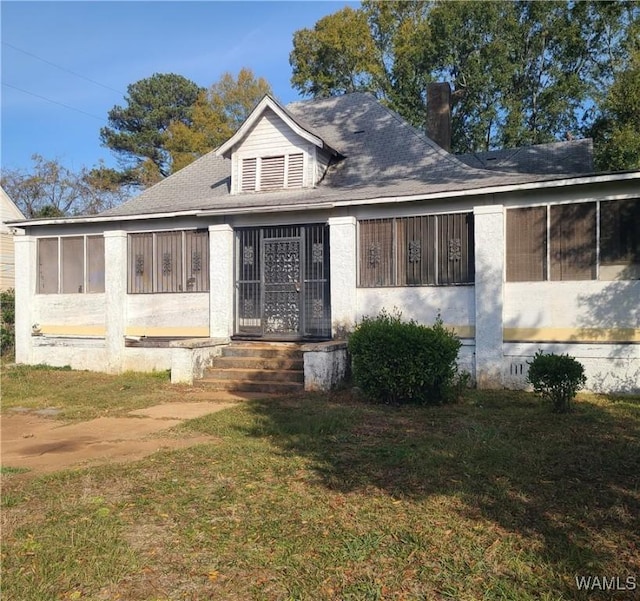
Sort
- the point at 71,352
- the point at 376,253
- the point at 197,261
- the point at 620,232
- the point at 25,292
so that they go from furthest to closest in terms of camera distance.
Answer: the point at 25,292 → the point at 71,352 → the point at 197,261 → the point at 376,253 → the point at 620,232

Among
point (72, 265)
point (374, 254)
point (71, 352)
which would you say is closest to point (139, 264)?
point (72, 265)

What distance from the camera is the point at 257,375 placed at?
1101cm

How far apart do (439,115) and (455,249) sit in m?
8.31

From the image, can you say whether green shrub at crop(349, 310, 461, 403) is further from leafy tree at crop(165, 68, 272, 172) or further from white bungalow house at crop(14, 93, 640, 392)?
leafy tree at crop(165, 68, 272, 172)

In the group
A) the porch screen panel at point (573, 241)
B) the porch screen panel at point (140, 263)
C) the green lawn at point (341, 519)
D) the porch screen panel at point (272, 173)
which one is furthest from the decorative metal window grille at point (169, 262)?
the porch screen panel at point (573, 241)

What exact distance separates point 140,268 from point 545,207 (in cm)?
914

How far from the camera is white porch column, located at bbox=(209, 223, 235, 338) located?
12.7 m

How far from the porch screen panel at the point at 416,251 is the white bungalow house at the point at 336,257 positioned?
1.1 inches

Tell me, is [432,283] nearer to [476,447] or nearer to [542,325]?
[542,325]

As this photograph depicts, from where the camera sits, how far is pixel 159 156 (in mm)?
42500

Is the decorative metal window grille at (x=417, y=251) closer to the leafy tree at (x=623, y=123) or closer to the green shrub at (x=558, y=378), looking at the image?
the green shrub at (x=558, y=378)

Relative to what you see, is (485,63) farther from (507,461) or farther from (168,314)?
(507,461)

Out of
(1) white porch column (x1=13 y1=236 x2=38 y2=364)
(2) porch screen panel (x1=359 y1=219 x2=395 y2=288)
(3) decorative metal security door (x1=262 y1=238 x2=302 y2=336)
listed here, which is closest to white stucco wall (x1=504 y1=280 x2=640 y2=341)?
(2) porch screen panel (x1=359 y1=219 x2=395 y2=288)

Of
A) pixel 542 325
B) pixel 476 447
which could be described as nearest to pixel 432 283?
pixel 542 325
